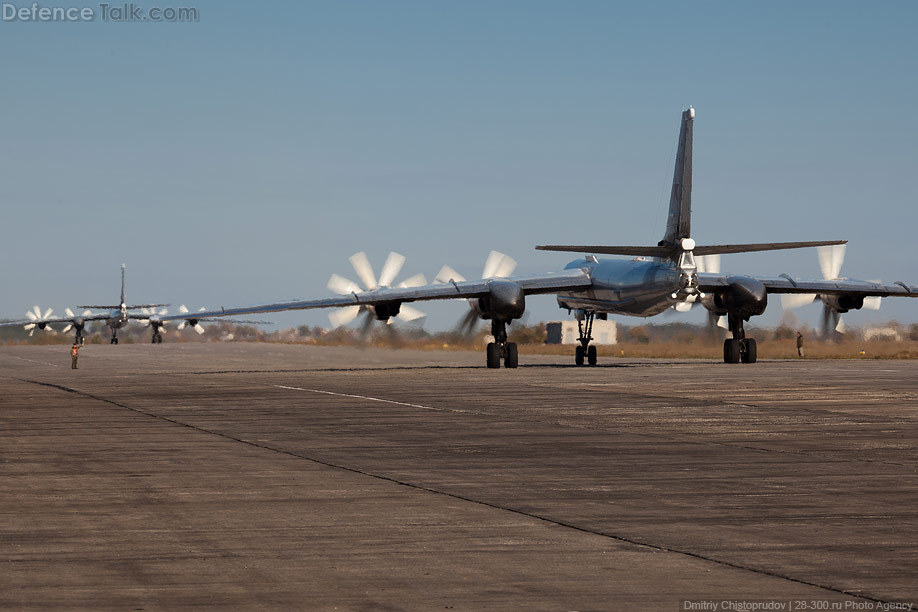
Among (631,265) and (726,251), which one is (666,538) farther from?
(631,265)

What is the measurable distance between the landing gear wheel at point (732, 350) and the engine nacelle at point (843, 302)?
5071 mm

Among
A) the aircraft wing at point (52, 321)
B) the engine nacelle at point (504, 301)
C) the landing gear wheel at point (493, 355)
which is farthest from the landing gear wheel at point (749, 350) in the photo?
the aircraft wing at point (52, 321)

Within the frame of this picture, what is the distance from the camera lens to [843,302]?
148 feet

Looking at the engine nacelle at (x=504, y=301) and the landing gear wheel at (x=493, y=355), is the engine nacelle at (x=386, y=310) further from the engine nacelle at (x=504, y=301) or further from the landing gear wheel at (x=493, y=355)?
the landing gear wheel at (x=493, y=355)

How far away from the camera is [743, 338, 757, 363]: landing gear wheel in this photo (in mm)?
42969

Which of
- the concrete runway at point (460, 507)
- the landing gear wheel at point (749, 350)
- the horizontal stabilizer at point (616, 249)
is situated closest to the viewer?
the concrete runway at point (460, 507)

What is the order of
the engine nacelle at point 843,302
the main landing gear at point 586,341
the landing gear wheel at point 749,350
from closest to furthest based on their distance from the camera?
the landing gear wheel at point 749,350
the engine nacelle at point 843,302
the main landing gear at point 586,341

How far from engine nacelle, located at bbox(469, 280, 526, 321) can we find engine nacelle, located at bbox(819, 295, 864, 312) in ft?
43.2

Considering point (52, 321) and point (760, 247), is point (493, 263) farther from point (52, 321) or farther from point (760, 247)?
point (52, 321)

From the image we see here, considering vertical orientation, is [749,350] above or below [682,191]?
below

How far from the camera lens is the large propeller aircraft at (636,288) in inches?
1470

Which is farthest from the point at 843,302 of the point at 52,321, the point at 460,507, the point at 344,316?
the point at 52,321

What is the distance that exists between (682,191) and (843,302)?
10777 millimetres

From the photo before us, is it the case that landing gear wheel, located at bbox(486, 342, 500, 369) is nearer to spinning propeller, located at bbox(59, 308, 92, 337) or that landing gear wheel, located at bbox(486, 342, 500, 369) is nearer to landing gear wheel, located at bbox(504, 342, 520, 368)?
landing gear wheel, located at bbox(504, 342, 520, 368)
